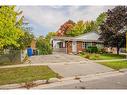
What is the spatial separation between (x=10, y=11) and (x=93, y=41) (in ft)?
75.4

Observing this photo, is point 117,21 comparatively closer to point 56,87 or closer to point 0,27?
point 0,27

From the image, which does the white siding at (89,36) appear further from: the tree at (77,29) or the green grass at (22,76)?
the green grass at (22,76)

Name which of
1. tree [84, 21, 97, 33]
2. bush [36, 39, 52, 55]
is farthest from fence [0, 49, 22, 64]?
tree [84, 21, 97, 33]

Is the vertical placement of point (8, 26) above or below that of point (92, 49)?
above

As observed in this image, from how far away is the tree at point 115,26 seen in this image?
31.8 meters

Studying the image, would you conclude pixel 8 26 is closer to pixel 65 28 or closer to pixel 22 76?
pixel 22 76

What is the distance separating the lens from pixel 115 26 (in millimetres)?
32125

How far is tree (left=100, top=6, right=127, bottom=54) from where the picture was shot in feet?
104

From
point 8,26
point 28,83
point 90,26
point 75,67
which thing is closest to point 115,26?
point 75,67


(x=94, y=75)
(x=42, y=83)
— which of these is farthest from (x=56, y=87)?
(x=94, y=75)

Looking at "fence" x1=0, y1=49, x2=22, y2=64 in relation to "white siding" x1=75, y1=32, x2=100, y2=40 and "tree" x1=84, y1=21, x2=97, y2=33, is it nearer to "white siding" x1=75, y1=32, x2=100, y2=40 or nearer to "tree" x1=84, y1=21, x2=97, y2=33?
"white siding" x1=75, y1=32, x2=100, y2=40

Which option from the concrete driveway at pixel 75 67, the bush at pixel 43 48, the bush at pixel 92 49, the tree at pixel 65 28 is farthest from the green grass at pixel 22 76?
the tree at pixel 65 28

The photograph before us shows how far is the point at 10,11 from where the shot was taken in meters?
18.4

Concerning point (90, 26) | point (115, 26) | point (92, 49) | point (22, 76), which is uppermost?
point (90, 26)
